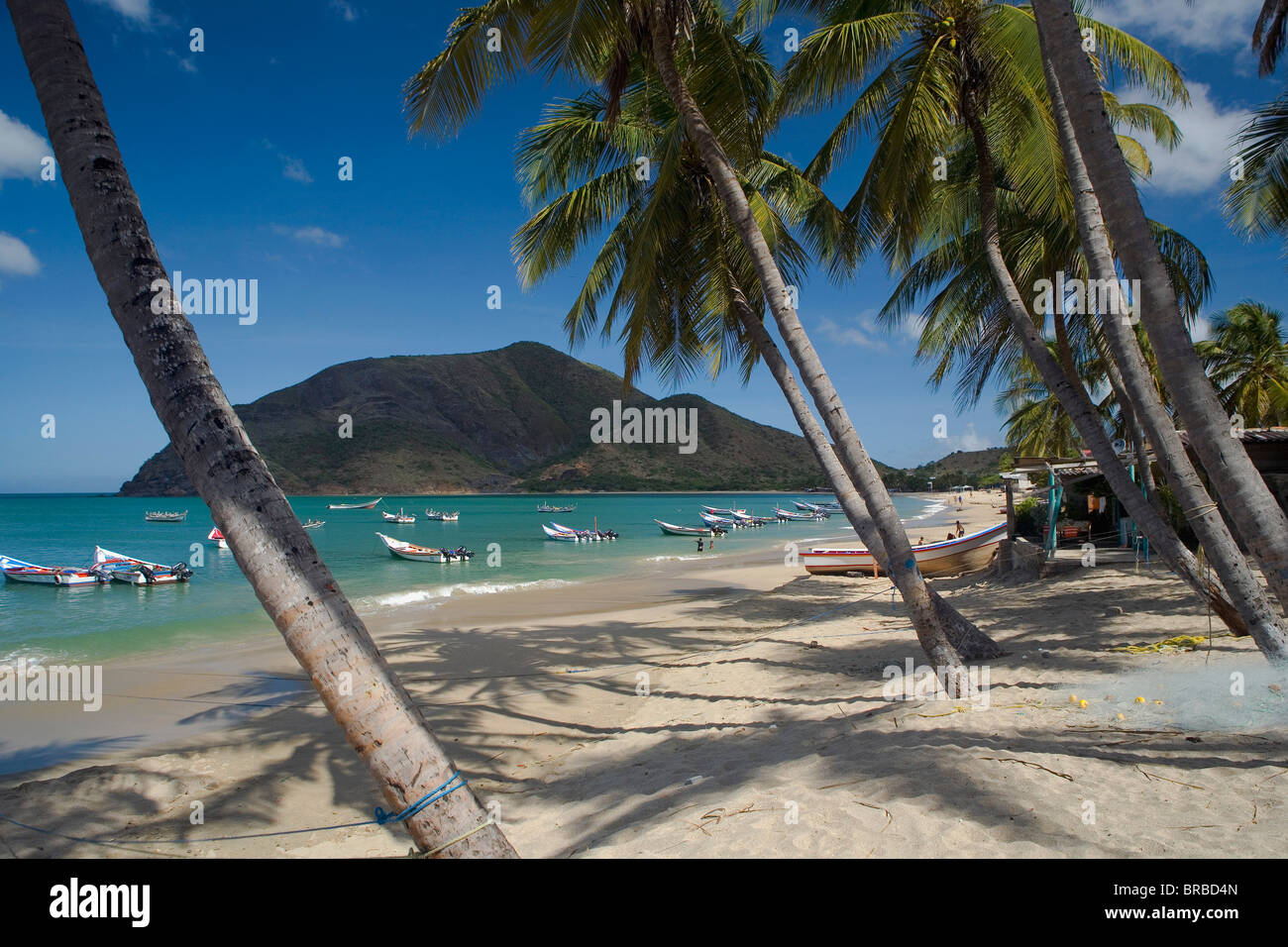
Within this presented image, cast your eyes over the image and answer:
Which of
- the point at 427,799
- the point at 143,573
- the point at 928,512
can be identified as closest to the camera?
the point at 427,799

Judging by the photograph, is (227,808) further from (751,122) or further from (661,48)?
(751,122)

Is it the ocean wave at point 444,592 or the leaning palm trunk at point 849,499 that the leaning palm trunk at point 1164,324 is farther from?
the ocean wave at point 444,592

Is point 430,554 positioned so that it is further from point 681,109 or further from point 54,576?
point 681,109

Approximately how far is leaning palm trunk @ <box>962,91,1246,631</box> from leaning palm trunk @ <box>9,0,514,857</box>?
666cm

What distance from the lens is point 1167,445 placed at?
5316mm

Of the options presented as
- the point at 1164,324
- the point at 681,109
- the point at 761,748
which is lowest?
the point at 761,748

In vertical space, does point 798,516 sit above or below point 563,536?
above

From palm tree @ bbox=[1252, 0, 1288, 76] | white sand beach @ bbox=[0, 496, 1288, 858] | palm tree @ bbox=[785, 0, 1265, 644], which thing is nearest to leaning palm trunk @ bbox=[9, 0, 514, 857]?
white sand beach @ bbox=[0, 496, 1288, 858]

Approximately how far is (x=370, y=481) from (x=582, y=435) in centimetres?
4170

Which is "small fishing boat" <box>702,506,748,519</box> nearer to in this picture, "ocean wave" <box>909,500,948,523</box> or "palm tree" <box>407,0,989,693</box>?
"ocean wave" <box>909,500,948,523</box>

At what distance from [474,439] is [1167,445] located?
423 ft

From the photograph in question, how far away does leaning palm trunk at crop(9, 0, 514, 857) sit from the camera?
249 cm

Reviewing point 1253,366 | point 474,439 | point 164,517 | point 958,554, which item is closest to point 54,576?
point 958,554

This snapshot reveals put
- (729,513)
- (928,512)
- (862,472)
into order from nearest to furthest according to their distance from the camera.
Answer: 1. (862,472)
2. (729,513)
3. (928,512)
